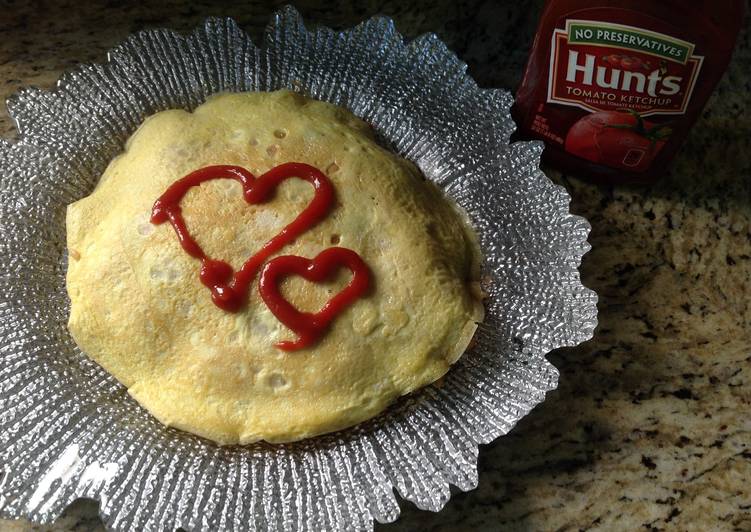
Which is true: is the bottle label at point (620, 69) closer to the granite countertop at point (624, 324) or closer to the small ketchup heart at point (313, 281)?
the granite countertop at point (624, 324)

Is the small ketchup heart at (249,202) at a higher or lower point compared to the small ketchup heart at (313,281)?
higher

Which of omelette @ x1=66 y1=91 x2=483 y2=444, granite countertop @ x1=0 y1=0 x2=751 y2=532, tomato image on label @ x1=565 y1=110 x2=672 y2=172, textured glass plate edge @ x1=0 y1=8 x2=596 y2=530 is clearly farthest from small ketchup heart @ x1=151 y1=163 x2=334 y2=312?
tomato image on label @ x1=565 y1=110 x2=672 y2=172

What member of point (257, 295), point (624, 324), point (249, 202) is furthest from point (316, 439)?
point (624, 324)

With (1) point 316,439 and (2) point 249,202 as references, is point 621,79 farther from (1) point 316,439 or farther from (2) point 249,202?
(1) point 316,439

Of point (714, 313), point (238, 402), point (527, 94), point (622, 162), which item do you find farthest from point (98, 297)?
point (714, 313)

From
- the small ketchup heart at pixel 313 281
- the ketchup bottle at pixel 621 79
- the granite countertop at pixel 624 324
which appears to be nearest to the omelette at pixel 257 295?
the small ketchup heart at pixel 313 281

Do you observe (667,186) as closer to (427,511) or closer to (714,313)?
(714,313)

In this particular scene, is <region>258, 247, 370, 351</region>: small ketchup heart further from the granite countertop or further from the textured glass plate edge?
the granite countertop
